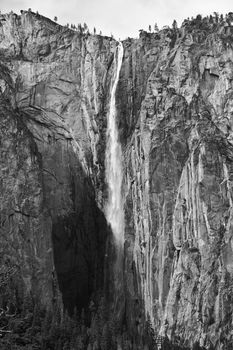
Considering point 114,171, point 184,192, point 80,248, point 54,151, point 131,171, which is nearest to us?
point 184,192

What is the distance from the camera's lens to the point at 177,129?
6456cm

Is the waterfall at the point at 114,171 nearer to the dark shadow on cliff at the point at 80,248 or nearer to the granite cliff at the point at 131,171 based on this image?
the granite cliff at the point at 131,171

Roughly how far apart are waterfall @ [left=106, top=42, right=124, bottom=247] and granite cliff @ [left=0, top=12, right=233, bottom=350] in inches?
25.2

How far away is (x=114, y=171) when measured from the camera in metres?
70.7

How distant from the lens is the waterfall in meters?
68.0

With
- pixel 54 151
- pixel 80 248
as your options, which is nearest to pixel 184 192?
pixel 80 248

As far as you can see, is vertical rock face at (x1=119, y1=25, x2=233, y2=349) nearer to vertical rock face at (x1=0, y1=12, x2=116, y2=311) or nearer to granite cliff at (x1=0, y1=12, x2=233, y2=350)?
granite cliff at (x1=0, y1=12, x2=233, y2=350)

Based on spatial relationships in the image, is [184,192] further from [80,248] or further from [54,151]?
[54,151]

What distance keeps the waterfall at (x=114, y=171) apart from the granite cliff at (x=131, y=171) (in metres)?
0.64

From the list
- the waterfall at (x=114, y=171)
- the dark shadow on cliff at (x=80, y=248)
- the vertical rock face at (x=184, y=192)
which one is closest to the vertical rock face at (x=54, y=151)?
the dark shadow on cliff at (x=80, y=248)

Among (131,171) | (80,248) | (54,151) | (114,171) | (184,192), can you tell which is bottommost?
(80,248)

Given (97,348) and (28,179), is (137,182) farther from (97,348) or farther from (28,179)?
(97,348)

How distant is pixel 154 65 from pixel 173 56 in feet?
12.8

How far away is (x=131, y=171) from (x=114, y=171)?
348 centimetres
